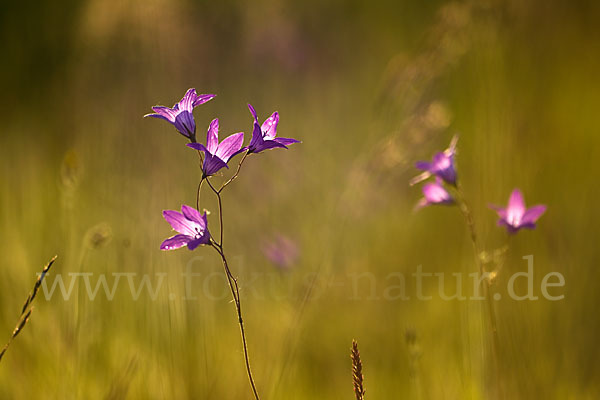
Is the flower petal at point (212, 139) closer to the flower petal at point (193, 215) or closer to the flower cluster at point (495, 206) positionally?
the flower petal at point (193, 215)

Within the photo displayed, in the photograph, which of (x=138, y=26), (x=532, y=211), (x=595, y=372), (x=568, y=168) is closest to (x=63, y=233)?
(x=138, y=26)

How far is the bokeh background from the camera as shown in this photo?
202cm

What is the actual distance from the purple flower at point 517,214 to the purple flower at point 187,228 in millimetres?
920

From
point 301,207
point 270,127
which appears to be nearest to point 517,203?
point 270,127

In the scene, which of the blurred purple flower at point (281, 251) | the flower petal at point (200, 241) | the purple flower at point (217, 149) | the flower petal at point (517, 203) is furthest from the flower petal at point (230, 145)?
the blurred purple flower at point (281, 251)

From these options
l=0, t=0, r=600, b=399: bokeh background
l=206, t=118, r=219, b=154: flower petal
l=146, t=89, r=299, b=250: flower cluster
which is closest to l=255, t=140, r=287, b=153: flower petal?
l=146, t=89, r=299, b=250: flower cluster

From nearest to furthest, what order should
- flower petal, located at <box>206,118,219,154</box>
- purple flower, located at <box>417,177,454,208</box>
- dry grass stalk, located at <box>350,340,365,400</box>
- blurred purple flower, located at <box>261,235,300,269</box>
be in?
1. dry grass stalk, located at <box>350,340,365,400</box>
2. flower petal, located at <box>206,118,219,154</box>
3. purple flower, located at <box>417,177,454,208</box>
4. blurred purple flower, located at <box>261,235,300,269</box>

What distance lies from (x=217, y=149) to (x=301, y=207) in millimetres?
2314

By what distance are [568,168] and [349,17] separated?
3.27 metres

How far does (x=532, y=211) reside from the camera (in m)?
1.65

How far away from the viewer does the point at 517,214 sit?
68.2 inches

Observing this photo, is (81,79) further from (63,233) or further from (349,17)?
(349,17)

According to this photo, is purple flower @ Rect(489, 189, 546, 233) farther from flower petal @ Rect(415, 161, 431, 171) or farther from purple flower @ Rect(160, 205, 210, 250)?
purple flower @ Rect(160, 205, 210, 250)

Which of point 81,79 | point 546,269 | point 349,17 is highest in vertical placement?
point 349,17
